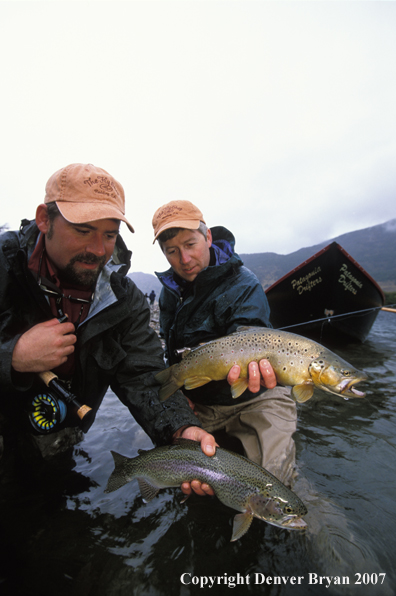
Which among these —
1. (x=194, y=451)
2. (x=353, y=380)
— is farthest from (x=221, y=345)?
(x=353, y=380)

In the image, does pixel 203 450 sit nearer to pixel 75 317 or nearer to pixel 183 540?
pixel 183 540

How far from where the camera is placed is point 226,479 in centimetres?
209

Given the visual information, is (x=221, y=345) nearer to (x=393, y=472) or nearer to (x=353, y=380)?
(x=353, y=380)

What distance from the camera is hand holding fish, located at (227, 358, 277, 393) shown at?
A: 231 centimetres

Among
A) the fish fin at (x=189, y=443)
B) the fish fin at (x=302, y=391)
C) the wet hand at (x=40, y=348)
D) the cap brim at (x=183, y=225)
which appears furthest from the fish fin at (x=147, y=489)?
the cap brim at (x=183, y=225)

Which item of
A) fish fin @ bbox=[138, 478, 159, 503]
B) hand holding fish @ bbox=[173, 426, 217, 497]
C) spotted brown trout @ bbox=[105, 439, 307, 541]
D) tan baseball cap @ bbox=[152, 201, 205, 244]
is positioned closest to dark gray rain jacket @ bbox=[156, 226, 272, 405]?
tan baseball cap @ bbox=[152, 201, 205, 244]

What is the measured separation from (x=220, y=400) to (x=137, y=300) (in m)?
1.42

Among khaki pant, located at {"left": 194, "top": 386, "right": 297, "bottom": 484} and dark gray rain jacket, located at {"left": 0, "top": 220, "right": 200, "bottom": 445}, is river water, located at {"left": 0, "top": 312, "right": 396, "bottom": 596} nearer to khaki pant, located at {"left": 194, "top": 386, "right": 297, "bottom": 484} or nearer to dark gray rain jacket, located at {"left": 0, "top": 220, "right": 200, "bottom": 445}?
khaki pant, located at {"left": 194, "top": 386, "right": 297, "bottom": 484}

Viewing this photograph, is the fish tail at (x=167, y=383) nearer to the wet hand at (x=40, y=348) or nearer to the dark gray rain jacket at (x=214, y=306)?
the dark gray rain jacket at (x=214, y=306)

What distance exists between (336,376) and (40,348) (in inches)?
86.7

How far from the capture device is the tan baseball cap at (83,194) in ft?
7.59

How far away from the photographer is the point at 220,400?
317cm

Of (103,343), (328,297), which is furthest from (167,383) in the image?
(328,297)

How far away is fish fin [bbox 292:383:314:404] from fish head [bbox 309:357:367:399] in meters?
0.08
